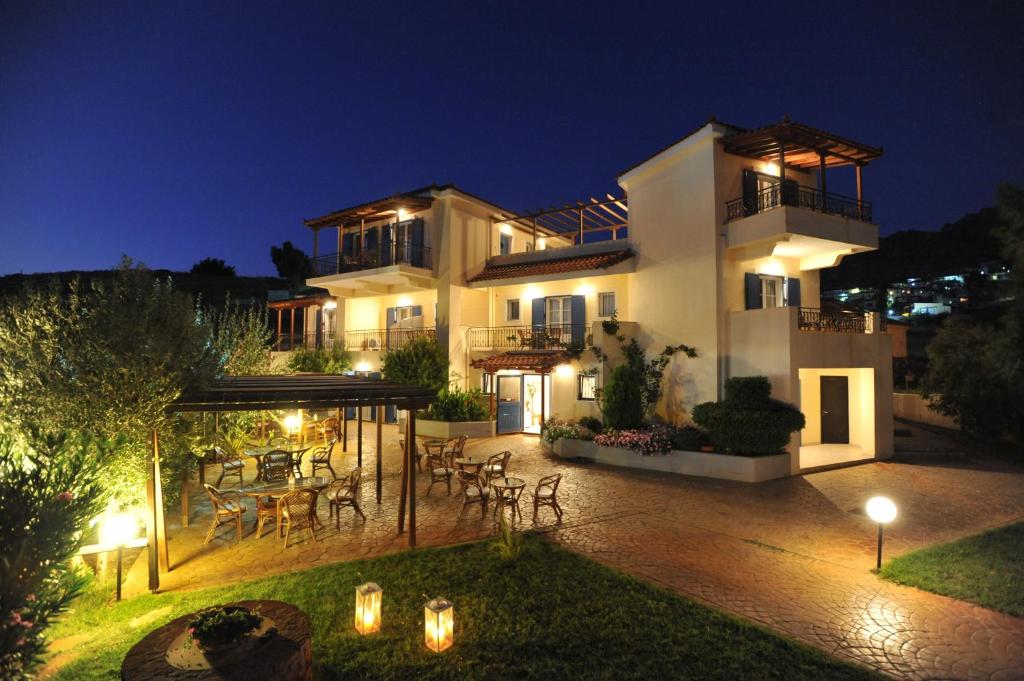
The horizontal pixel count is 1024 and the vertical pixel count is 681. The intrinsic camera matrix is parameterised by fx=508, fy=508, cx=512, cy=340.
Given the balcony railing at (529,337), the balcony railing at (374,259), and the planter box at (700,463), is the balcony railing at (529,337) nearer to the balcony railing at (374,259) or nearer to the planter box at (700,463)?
the balcony railing at (374,259)

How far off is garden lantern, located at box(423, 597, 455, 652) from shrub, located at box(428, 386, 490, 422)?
13841 mm

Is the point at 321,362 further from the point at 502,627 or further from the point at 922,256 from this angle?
the point at 922,256

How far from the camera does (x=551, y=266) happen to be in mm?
20422

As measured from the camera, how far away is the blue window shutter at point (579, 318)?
1984 cm

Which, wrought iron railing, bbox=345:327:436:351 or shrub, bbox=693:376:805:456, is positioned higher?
wrought iron railing, bbox=345:327:436:351

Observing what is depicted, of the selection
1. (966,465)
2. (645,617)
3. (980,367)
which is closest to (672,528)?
(645,617)

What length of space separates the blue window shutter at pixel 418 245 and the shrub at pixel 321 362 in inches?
220

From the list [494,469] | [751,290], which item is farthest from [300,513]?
[751,290]

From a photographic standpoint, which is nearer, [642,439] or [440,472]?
[440,472]

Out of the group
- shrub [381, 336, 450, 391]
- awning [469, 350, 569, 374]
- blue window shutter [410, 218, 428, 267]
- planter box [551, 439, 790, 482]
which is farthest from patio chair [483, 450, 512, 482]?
blue window shutter [410, 218, 428, 267]

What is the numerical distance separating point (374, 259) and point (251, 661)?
2073cm

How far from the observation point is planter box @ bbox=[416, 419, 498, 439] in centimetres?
1877

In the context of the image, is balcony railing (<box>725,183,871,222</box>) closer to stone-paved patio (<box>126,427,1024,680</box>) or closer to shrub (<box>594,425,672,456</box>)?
shrub (<box>594,425,672,456</box>)

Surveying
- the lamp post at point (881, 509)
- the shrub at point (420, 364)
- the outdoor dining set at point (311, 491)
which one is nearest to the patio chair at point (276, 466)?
the outdoor dining set at point (311, 491)
